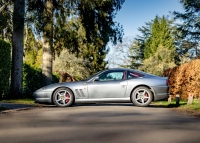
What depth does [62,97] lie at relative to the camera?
11.9 m

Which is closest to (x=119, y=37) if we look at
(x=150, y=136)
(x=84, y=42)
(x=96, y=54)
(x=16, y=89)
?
A: (x=84, y=42)

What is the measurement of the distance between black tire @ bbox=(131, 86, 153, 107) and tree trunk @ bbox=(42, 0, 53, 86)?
8459mm

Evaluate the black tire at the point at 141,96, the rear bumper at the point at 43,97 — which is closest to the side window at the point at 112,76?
the black tire at the point at 141,96

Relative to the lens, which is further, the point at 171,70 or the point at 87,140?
the point at 171,70

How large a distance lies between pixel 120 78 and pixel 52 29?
26.2 feet

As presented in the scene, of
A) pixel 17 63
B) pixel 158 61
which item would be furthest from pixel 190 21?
pixel 17 63

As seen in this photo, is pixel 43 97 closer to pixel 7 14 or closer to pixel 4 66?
pixel 4 66

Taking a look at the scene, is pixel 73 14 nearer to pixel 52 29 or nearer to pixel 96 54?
pixel 52 29

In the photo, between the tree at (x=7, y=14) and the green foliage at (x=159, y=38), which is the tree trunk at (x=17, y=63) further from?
the green foliage at (x=159, y=38)

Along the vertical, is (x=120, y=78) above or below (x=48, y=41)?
below

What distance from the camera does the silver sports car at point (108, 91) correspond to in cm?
1183

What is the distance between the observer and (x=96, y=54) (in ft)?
183

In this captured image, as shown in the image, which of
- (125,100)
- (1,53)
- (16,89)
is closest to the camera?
(125,100)

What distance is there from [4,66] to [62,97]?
6.49 metres
